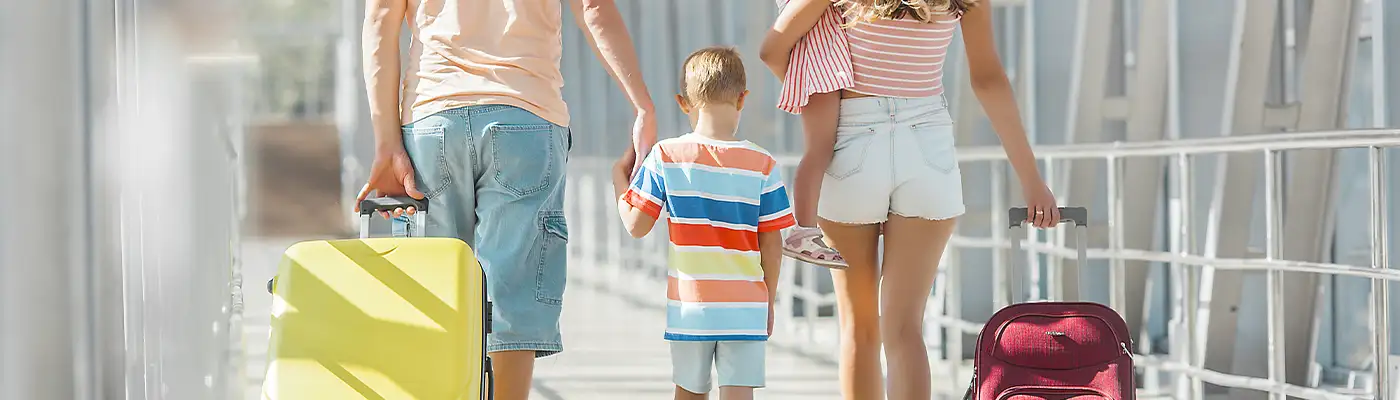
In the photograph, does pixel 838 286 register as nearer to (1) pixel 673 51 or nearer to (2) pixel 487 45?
(2) pixel 487 45

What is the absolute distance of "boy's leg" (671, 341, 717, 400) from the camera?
2.16 m

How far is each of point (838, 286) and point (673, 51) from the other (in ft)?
25.4

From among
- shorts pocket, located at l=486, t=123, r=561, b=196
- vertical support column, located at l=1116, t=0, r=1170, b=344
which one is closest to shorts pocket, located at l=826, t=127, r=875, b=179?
shorts pocket, located at l=486, t=123, r=561, b=196

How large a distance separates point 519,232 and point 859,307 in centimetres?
56

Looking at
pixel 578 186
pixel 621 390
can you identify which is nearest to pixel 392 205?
pixel 621 390

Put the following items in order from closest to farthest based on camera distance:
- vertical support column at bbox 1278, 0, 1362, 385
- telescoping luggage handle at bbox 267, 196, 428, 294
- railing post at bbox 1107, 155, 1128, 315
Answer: telescoping luggage handle at bbox 267, 196, 428, 294 → railing post at bbox 1107, 155, 1128, 315 → vertical support column at bbox 1278, 0, 1362, 385

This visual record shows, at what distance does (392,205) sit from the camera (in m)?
2.05

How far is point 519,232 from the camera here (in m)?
2.13

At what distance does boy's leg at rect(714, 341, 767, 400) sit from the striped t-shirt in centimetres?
2

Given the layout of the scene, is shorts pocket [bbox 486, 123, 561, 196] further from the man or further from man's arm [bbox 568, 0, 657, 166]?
man's arm [bbox 568, 0, 657, 166]

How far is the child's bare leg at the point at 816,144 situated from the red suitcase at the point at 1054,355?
1.11 ft

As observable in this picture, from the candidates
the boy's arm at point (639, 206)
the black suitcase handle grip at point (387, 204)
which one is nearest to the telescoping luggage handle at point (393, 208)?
the black suitcase handle grip at point (387, 204)

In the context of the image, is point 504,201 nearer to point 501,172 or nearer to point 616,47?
point 501,172

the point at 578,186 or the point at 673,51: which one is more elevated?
the point at 673,51
